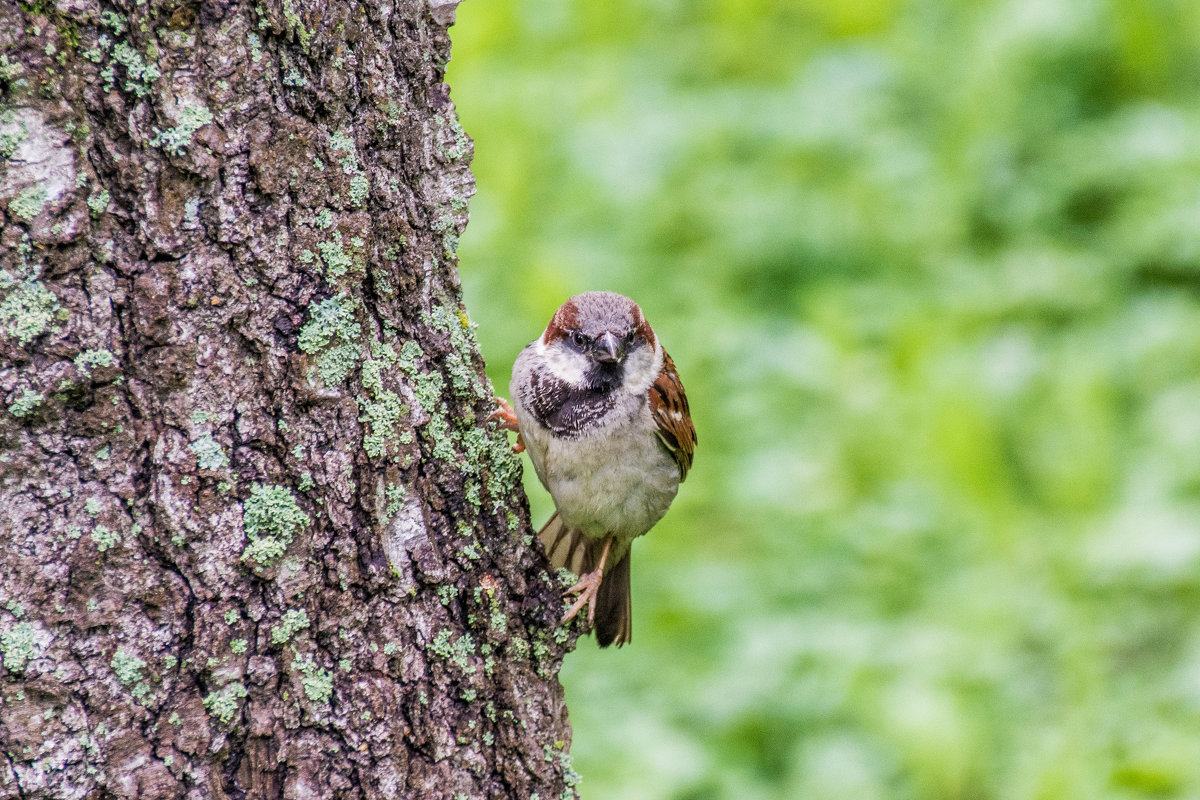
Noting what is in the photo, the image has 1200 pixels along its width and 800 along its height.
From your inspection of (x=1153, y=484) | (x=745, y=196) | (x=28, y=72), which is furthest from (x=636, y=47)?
(x=28, y=72)

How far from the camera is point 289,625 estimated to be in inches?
48.9

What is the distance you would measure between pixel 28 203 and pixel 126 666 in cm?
47

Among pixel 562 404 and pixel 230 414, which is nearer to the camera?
pixel 230 414

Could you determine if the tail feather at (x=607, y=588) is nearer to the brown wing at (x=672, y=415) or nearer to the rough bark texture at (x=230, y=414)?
the brown wing at (x=672, y=415)

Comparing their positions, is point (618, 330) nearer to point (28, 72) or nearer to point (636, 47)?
point (28, 72)

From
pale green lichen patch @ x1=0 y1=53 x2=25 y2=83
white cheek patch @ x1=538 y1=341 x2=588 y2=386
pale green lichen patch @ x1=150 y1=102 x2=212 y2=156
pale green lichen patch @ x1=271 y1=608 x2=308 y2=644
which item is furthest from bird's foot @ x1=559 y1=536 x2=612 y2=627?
pale green lichen patch @ x1=0 y1=53 x2=25 y2=83

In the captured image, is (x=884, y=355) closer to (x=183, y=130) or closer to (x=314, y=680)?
(x=314, y=680)

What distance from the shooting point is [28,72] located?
106 cm

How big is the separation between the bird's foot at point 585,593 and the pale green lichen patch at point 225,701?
1.45 feet

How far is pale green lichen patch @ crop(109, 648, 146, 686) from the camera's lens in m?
1.17

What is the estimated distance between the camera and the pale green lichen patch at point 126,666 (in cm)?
117

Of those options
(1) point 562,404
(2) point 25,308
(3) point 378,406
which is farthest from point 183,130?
(1) point 562,404

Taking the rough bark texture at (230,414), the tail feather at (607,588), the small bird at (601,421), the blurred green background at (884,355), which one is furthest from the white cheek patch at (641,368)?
the blurred green background at (884,355)

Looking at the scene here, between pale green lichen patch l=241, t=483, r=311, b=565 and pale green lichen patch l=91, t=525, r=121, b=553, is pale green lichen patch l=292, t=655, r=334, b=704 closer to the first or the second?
pale green lichen patch l=241, t=483, r=311, b=565
